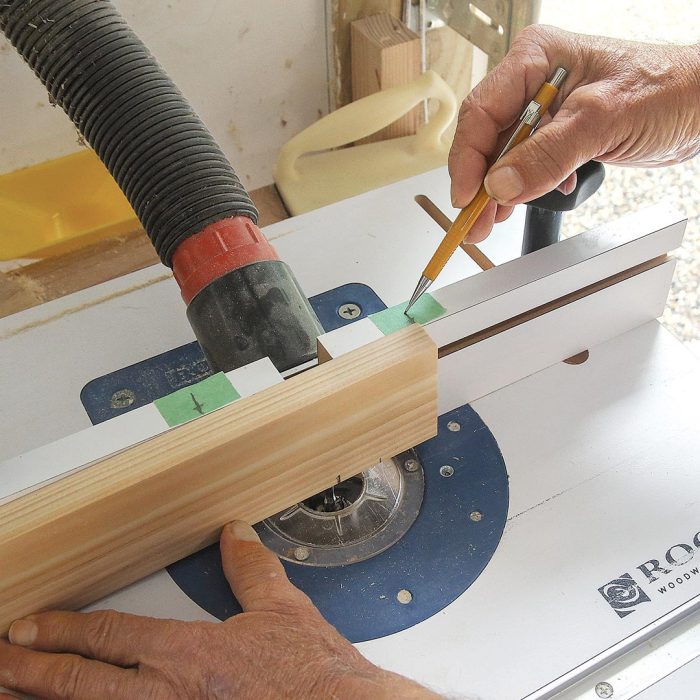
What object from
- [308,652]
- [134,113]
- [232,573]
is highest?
[134,113]

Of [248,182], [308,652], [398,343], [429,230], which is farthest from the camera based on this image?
[248,182]

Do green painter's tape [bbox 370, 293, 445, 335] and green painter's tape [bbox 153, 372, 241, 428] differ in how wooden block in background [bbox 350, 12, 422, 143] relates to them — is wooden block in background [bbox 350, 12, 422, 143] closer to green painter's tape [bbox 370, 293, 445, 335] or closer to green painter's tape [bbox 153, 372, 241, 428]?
green painter's tape [bbox 370, 293, 445, 335]

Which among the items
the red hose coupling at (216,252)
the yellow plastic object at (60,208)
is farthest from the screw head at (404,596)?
the yellow plastic object at (60,208)

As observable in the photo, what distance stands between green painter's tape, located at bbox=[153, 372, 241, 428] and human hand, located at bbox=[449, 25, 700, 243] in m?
0.38

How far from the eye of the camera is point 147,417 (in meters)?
0.89

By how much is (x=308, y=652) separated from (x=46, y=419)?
0.52 meters

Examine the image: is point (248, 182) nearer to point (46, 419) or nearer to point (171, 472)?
point (46, 419)

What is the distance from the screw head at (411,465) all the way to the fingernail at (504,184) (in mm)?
332

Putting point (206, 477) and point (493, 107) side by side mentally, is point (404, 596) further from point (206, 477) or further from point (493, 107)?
point (493, 107)

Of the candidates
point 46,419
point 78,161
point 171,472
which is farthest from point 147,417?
point 78,161

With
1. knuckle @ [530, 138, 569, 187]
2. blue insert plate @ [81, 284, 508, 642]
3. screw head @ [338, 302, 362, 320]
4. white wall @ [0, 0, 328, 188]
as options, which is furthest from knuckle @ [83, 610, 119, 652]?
white wall @ [0, 0, 328, 188]

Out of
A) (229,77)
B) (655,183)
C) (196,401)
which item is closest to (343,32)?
(229,77)

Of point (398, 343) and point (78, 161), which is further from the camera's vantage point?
point (78, 161)

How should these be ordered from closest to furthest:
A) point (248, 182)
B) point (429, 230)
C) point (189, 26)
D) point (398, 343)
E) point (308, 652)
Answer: point (308, 652) → point (398, 343) → point (429, 230) → point (189, 26) → point (248, 182)
